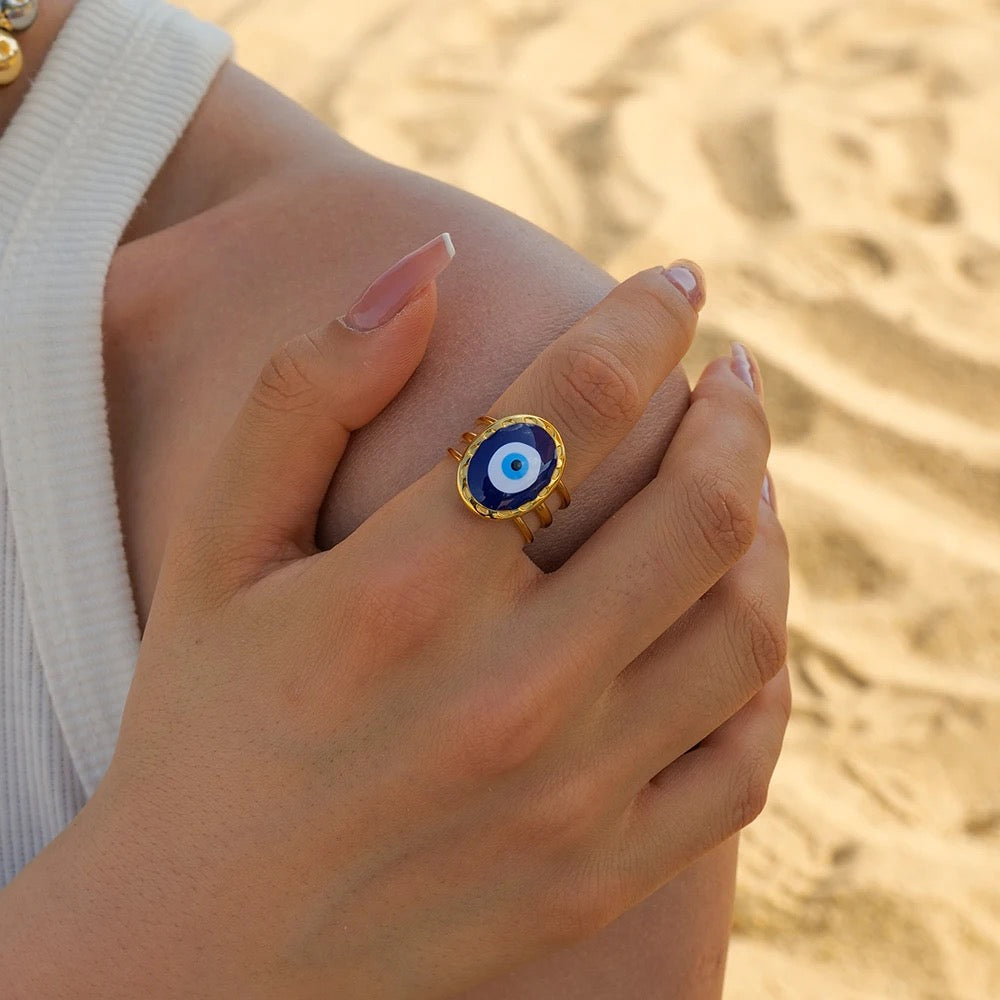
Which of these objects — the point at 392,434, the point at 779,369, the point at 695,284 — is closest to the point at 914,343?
the point at 779,369

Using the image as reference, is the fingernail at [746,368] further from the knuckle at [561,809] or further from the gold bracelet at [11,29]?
the gold bracelet at [11,29]

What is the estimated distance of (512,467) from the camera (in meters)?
0.66

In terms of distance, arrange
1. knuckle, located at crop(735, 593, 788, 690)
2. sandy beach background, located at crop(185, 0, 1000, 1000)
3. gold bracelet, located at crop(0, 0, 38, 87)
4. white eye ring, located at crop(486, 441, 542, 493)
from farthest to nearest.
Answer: sandy beach background, located at crop(185, 0, 1000, 1000) < gold bracelet, located at crop(0, 0, 38, 87) < knuckle, located at crop(735, 593, 788, 690) < white eye ring, located at crop(486, 441, 542, 493)

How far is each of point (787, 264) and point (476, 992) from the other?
1.91m

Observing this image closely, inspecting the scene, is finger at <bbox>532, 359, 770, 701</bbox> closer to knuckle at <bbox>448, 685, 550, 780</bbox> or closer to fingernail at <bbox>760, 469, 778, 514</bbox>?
knuckle at <bbox>448, 685, 550, 780</bbox>

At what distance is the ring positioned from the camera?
665 mm

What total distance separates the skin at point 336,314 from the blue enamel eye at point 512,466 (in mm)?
74

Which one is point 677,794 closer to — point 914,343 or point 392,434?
point 392,434

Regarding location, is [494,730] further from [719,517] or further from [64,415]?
[64,415]

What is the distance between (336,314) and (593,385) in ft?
0.73

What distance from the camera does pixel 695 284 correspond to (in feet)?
2.56

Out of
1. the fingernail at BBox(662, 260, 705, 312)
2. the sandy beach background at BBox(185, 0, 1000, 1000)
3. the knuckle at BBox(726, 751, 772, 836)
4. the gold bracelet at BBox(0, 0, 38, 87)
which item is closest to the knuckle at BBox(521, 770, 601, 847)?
the knuckle at BBox(726, 751, 772, 836)

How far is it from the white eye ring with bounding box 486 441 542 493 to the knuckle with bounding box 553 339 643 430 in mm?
36

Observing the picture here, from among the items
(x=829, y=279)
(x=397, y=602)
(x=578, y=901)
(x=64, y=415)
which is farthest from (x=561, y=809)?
(x=829, y=279)
